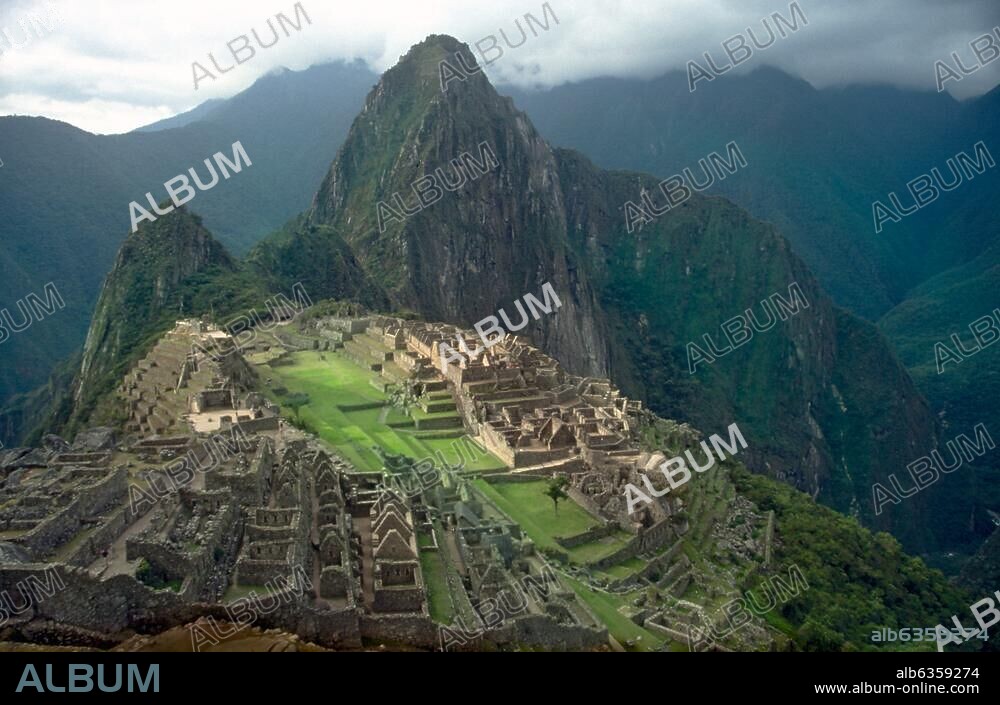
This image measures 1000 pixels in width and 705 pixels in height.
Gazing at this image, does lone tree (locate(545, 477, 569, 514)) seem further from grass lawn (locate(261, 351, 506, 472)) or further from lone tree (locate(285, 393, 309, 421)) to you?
lone tree (locate(285, 393, 309, 421))

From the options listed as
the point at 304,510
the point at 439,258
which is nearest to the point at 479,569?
the point at 304,510

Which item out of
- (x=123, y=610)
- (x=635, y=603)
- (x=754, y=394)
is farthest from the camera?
(x=754, y=394)

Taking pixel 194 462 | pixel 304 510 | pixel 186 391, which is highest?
pixel 186 391

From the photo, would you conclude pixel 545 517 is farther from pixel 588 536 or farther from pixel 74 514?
pixel 74 514

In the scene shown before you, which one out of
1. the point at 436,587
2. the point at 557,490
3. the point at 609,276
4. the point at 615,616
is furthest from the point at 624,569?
the point at 609,276
